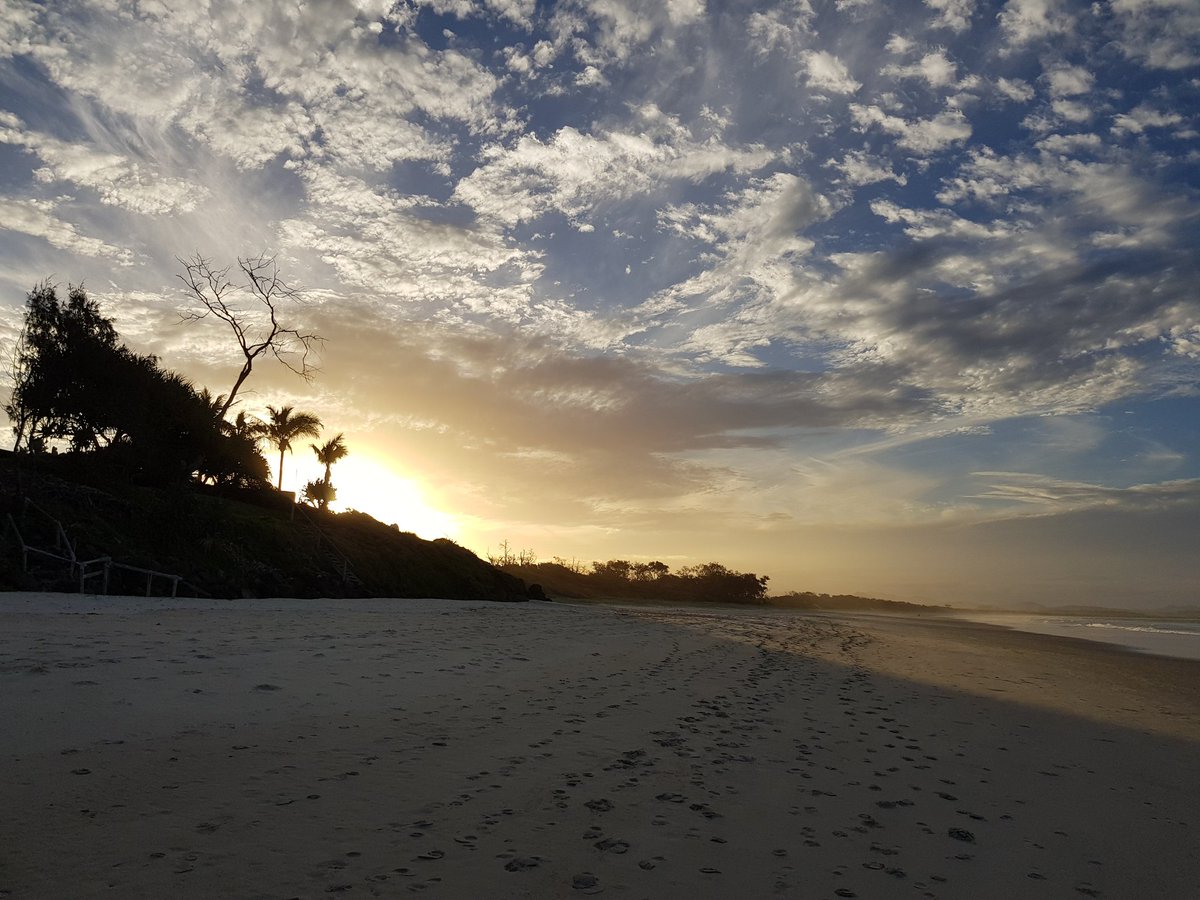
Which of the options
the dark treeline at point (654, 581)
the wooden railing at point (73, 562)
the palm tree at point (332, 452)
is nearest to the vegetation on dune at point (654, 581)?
the dark treeline at point (654, 581)

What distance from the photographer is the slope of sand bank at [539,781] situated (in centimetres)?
404

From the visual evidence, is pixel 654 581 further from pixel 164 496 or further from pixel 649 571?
pixel 164 496

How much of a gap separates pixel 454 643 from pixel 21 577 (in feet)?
42.5

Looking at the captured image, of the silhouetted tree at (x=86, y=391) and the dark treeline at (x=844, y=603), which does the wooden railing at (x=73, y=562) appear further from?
the dark treeline at (x=844, y=603)

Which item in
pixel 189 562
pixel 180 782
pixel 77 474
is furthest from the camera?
pixel 77 474

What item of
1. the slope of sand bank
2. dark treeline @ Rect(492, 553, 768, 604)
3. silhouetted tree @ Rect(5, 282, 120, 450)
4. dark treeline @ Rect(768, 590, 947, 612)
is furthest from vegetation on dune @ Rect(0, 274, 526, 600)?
dark treeline @ Rect(768, 590, 947, 612)

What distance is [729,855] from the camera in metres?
4.54

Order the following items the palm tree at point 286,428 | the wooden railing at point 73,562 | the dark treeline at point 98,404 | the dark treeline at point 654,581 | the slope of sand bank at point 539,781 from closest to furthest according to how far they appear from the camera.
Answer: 1. the slope of sand bank at point 539,781
2. the wooden railing at point 73,562
3. the dark treeline at point 98,404
4. the palm tree at point 286,428
5. the dark treeline at point 654,581

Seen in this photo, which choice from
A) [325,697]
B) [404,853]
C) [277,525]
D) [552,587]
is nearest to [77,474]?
[277,525]

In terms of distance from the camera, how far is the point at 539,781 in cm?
574

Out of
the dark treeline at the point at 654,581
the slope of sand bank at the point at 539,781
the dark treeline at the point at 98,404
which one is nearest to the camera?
the slope of sand bank at the point at 539,781

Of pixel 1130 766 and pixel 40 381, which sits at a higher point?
pixel 40 381

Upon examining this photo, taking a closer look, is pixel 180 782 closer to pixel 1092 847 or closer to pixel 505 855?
pixel 505 855

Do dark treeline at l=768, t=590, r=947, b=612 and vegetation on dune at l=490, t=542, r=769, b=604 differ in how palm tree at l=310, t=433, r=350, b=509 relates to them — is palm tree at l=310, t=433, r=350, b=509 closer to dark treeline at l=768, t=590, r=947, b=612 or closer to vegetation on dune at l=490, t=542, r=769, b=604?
vegetation on dune at l=490, t=542, r=769, b=604
